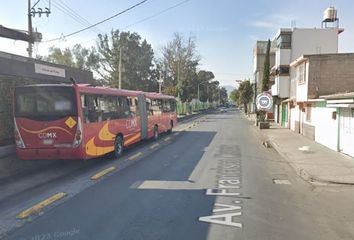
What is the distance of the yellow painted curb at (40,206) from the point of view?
23.9 feet

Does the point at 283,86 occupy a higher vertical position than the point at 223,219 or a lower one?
higher

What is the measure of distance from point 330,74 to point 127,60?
50.1 metres

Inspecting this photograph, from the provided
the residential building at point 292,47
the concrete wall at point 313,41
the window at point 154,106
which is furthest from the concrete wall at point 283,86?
the window at point 154,106

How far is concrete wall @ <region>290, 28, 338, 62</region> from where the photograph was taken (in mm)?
36875

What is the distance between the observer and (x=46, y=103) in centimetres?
1193

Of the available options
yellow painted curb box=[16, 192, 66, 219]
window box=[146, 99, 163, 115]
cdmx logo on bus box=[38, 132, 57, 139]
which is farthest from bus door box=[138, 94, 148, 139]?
yellow painted curb box=[16, 192, 66, 219]

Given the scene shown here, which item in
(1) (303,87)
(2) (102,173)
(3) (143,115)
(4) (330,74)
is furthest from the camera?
(1) (303,87)

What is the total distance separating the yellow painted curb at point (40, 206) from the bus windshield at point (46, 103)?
142 inches

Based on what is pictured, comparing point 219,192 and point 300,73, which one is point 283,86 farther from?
point 219,192

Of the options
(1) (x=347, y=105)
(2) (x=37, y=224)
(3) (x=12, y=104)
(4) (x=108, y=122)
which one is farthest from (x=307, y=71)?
(2) (x=37, y=224)

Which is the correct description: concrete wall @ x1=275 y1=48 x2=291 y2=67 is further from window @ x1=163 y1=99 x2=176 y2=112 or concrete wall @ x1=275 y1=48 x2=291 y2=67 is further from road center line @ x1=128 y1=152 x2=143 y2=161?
road center line @ x1=128 y1=152 x2=143 y2=161

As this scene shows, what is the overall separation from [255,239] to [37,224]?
364cm

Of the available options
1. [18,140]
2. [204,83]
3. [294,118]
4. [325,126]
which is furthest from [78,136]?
[204,83]

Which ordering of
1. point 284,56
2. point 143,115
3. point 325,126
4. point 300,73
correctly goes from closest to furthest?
point 325,126, point 143,115, point 300,73, point 284,56
